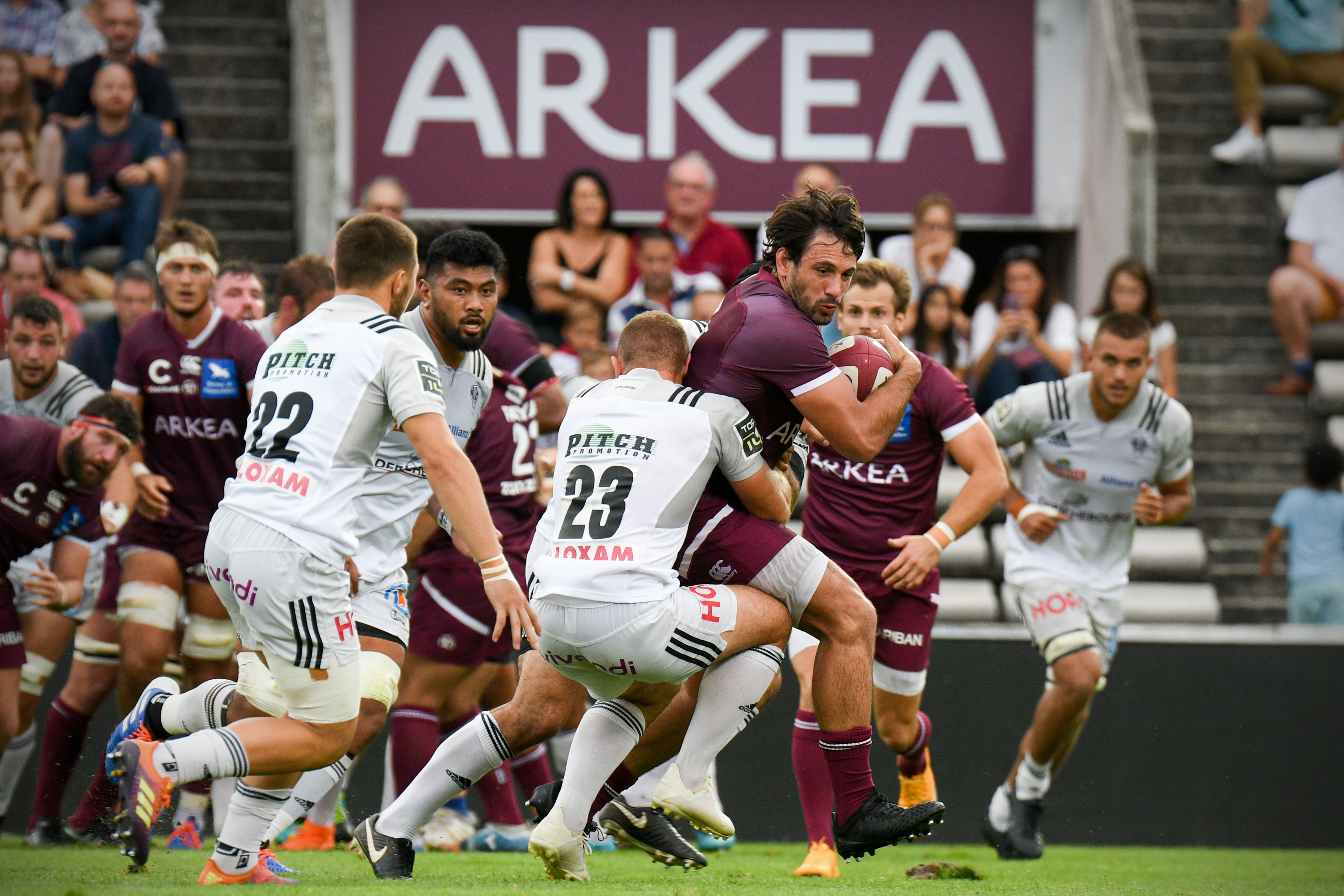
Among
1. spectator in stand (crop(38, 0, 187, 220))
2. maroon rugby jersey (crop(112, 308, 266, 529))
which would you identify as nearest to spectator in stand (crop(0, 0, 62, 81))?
spectator in stand (crop(38, 0, 187, 220))

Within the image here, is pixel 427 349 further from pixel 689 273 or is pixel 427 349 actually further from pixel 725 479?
pixel 689 273

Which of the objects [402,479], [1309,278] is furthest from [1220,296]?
[402,479]

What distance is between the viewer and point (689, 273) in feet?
34.4

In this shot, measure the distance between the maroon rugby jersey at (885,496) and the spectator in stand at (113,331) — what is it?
3.68 meters

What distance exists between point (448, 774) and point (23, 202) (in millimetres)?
7115

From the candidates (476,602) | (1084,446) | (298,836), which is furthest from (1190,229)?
(298,836)

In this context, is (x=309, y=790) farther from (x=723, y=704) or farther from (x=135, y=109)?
(x=135, y=109)

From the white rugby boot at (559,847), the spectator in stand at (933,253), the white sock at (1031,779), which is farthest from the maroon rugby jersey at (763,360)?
the spectator in stand at (933,253)

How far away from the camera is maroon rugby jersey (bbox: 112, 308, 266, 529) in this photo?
6922 millimetres

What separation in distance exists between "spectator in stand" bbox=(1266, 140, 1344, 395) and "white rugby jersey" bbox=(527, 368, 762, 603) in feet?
25.3

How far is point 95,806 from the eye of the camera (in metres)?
6.83

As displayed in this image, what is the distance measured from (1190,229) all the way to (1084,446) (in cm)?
529

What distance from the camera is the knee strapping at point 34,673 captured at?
7238 mm

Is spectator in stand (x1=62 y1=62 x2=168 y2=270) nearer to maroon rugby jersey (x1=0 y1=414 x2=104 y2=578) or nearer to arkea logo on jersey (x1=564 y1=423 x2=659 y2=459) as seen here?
maroon rugby jersey (x1=0 y1=414 x2=104 y2=578)
